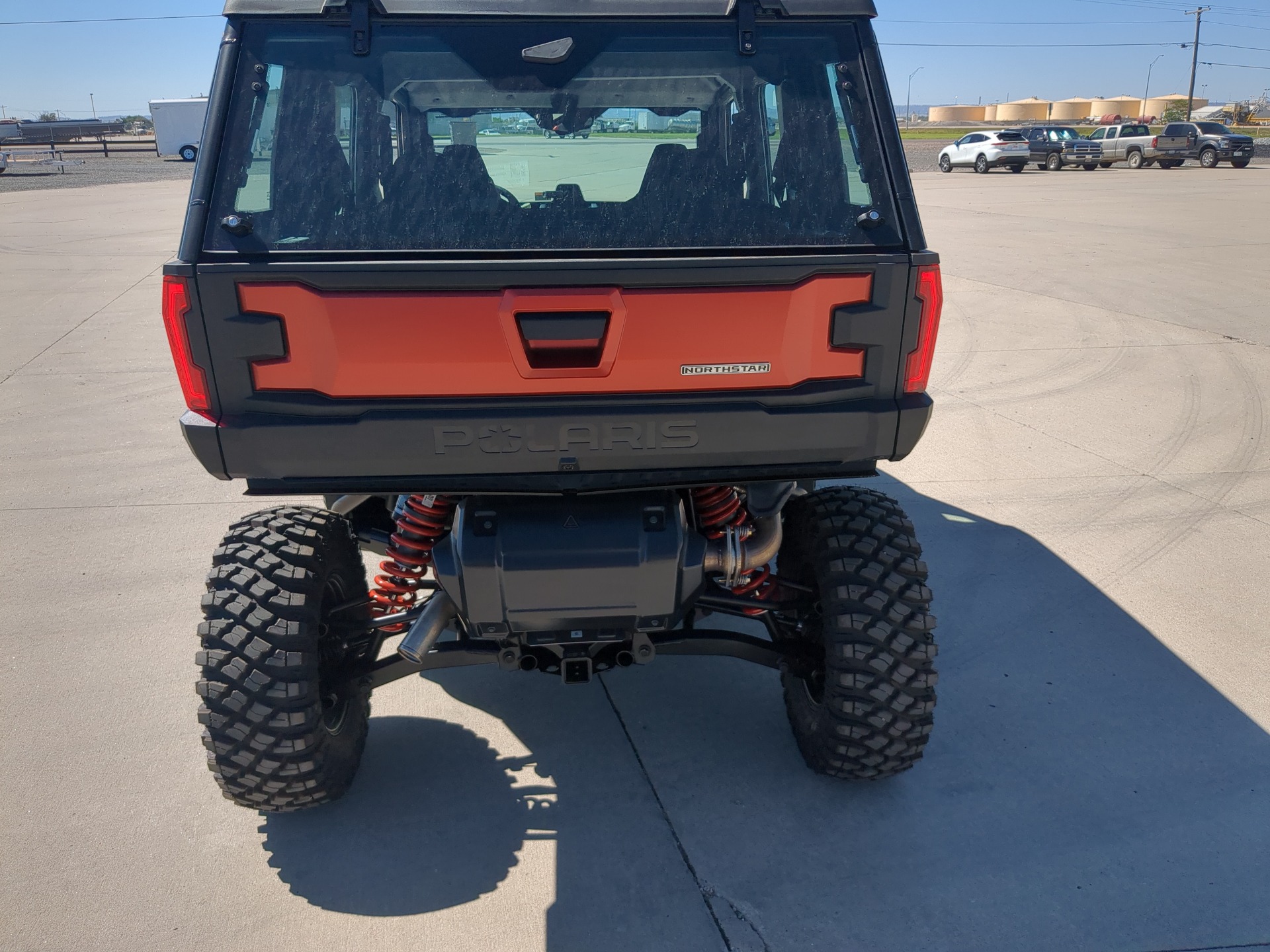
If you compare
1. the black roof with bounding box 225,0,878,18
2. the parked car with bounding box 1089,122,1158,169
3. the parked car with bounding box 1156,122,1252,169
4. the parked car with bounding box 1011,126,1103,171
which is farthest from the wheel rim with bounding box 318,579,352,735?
the parked car with bounding box 1156,122,1252,169

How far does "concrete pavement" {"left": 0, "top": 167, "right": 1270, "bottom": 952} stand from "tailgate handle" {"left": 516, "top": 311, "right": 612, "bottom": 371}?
1.46m

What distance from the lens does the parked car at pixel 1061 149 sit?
1364 inches

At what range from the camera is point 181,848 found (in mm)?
2990

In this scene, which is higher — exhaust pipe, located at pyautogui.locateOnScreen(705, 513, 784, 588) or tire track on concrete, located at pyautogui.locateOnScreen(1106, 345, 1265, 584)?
exhaust pipe, located at pyautogui.locateOnScreen(705, 513, 784, 588)

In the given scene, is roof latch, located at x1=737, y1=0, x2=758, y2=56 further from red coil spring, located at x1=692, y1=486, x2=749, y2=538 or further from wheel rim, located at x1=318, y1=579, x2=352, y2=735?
wheel rim, located at x1=318, y1=579, x2=352, y2=735

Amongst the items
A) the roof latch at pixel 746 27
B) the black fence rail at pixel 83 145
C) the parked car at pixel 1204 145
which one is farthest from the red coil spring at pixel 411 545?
the black fence rail at pixel 83 145

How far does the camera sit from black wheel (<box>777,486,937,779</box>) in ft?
9.71

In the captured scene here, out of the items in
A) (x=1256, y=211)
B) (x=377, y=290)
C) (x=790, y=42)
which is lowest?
(x=1256, y=211)

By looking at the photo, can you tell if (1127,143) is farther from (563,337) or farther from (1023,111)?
(1023,111)

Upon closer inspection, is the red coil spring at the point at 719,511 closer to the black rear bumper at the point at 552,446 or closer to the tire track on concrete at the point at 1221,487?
the black rear bumper at the point at 552,446

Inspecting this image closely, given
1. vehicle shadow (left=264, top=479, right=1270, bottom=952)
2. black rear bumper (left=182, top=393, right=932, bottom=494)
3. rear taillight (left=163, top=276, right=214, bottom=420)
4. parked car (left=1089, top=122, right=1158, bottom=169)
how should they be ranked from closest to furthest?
rear taillight (left=163, top=276, right=214, bottom=420), black rear bumper (left=182, top=393, right=932, bottom=494), vehicle shadow (left=264, top=479, right=1270, bottom=952), parked car (left=1089, top=122, right=1158, bottom=169)

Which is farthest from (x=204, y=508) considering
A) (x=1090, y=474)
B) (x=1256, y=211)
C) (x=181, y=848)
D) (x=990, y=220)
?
(x=1256, y=211)

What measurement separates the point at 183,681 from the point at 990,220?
17.7 meters

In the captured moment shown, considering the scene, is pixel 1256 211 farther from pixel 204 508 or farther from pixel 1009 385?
pixel 204 508
